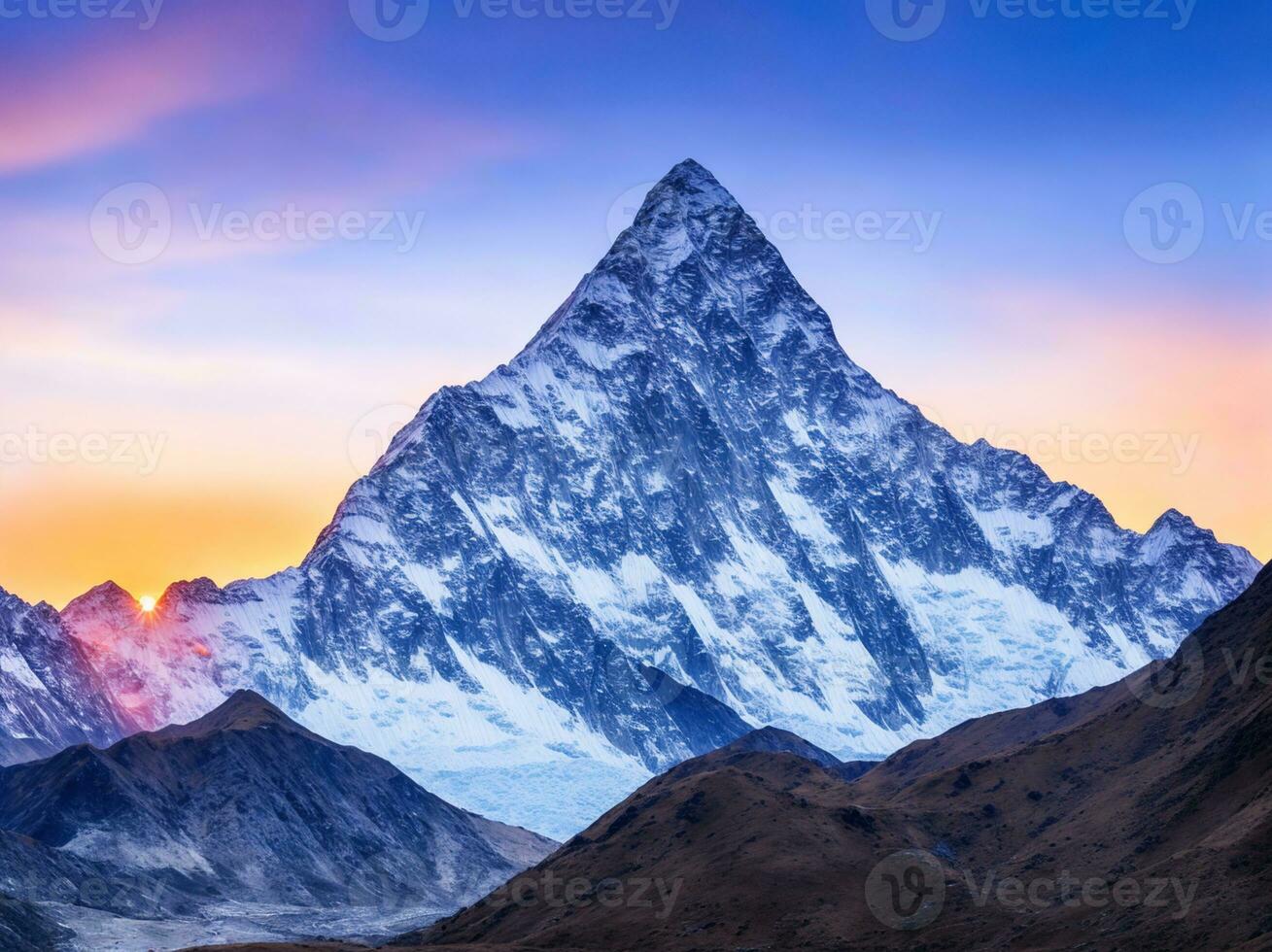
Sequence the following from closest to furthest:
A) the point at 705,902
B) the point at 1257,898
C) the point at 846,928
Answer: the point at 1257,898
the point at 846,928
the point at 705,902

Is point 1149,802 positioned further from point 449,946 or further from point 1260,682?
point 449,946

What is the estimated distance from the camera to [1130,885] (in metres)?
167

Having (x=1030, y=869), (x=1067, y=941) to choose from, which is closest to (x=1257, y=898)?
(x=1067, y=941)

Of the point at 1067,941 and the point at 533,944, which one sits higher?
the point at 533,944

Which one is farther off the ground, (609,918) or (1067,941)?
(609,918)

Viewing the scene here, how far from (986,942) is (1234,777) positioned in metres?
32.2

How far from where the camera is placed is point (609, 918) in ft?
636

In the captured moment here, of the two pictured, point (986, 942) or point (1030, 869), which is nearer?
point (986, 942)

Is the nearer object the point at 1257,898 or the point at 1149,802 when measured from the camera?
the point at 1257,898

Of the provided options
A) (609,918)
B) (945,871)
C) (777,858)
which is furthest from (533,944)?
(945,871)

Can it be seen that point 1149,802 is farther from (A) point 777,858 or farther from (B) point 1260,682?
(A) point 777,858

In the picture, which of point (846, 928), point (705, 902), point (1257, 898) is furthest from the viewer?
point (705, 902)

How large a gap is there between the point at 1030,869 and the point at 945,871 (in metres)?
9.11

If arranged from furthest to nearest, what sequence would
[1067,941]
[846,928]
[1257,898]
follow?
[846,928] < [1067,941] < [1257,898]
